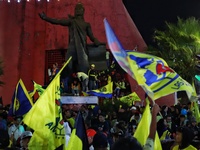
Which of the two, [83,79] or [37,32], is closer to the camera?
[83,79]

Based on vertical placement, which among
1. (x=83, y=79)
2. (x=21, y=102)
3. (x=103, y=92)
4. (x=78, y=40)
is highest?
(x=78, y=40)

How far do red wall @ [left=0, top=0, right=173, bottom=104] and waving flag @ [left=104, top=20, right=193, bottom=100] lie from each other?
14.6m

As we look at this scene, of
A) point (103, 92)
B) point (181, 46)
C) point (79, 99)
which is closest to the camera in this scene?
point (79, 99)

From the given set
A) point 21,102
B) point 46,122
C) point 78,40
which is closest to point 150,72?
point 46,122

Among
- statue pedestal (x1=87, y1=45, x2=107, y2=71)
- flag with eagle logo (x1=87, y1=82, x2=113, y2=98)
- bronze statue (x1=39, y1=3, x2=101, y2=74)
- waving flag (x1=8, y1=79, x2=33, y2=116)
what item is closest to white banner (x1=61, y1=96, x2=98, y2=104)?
flag with eagle logo (x1=87, y1=82, x2=113, y2=98)

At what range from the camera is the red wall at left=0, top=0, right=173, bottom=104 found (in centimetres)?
1927

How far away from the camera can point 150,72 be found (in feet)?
17.0

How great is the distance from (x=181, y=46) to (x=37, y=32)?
7.66 metres

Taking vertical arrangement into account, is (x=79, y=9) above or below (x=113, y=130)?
above

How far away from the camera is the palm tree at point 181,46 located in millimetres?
18906

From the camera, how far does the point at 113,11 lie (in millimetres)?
21203

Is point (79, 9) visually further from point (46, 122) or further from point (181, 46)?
point (46, 122)

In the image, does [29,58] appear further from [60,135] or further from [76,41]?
[60,135]

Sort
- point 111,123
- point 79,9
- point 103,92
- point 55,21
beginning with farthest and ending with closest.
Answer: point 79,9 < point 55,21 < point 103,92 < point 111,123
